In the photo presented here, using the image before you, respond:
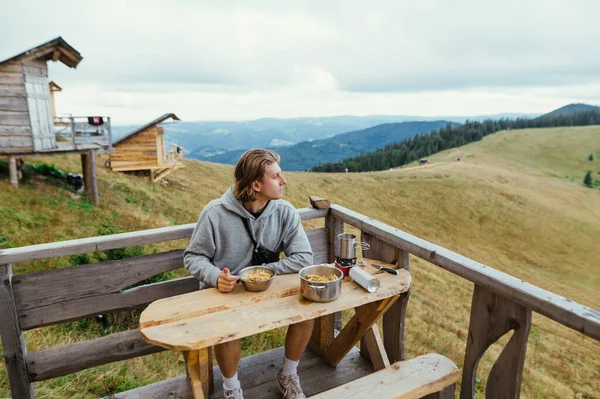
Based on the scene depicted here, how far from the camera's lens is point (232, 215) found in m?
3.00

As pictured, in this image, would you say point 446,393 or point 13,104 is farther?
point 13,104

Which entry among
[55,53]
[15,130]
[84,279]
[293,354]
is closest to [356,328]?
[293,354]

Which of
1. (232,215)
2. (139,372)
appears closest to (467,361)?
(232,215)

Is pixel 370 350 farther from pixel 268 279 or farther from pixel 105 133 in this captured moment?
pixel 105 133

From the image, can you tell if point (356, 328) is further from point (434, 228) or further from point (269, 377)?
point (434, 228)

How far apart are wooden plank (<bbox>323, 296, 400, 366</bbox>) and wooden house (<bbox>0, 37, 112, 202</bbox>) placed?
1313 centimetres

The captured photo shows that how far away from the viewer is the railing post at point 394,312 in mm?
3162

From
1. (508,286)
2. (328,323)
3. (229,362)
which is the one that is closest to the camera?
(508,286)

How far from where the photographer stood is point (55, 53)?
13727mm

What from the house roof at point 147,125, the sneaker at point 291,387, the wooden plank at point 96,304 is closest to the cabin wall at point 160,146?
the house roof at point 147,125

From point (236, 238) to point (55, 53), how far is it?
47.9ft

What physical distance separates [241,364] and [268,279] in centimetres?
156

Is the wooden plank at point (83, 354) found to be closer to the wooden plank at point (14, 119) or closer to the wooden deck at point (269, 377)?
the wooden deck at point (269, 377)

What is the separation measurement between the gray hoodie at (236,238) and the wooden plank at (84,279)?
41cm
